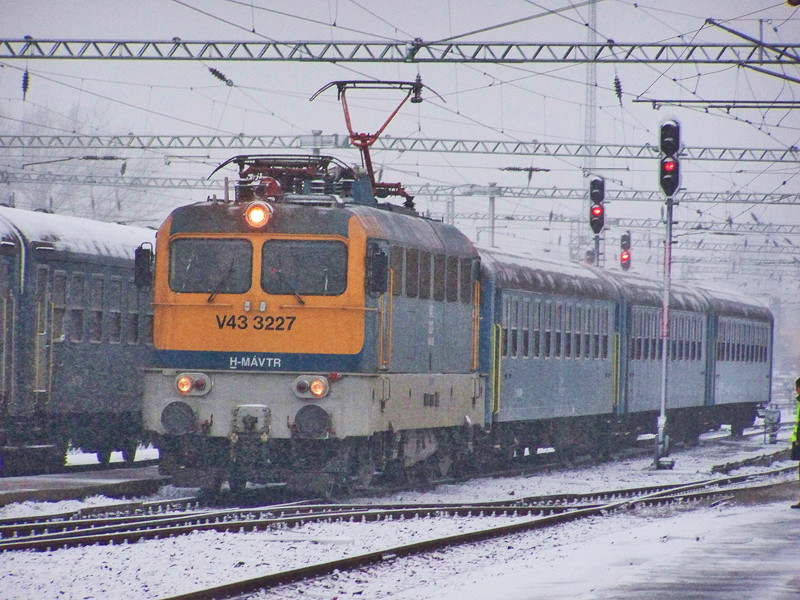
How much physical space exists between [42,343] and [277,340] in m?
3.75

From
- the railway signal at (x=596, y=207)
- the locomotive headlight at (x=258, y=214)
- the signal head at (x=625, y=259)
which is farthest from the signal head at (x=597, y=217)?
the locomotive headlight at (x=258, y=214)

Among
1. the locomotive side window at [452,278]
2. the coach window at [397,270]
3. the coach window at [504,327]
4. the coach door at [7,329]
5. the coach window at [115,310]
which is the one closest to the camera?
the coach window at [397,270]

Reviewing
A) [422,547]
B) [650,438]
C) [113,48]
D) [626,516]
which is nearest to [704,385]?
[650,438]

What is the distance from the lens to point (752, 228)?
258ft

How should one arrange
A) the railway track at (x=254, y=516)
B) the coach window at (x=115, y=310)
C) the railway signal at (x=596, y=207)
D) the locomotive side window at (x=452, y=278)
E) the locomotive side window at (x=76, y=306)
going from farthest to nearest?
the railway signal at (x=596, y=207)
the coach window at (x=115, y=310)
the locomotive side window at (x=76, y=306)
the locomotive side window at (x=452, y=278)
the railway track at (x=254, y=516)

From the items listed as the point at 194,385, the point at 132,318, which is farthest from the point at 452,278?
the point at 132,318

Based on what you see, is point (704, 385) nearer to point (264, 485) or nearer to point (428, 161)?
point (264, 485)

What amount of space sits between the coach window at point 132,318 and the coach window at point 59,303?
153cm

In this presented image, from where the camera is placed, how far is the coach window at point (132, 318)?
20.9 meters

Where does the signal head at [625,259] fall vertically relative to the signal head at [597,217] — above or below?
below

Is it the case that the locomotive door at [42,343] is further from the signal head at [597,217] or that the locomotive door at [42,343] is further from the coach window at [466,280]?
the signal head at [597,217]

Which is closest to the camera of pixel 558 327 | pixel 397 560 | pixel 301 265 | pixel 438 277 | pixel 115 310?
pixel 397 560

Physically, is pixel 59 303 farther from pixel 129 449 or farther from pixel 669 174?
pixel 669 174

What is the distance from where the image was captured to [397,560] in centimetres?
1202
